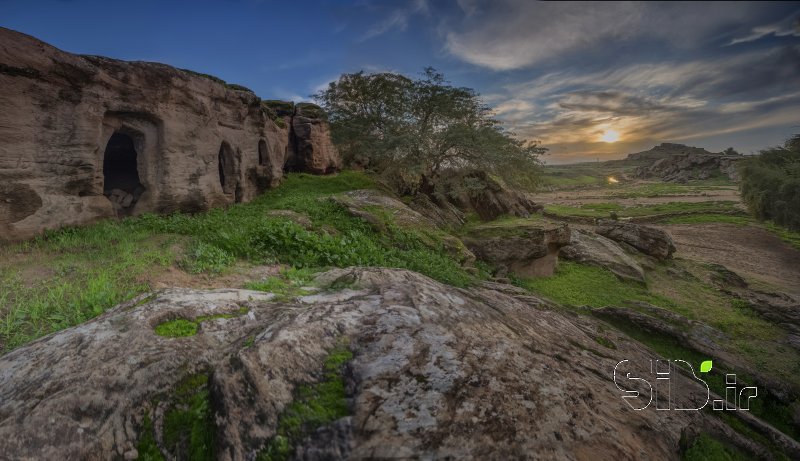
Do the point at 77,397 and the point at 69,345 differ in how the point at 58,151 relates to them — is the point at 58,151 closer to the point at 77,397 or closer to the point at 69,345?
the point at 69,345

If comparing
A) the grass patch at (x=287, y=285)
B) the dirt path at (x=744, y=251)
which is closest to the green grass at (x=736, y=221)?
the dirt path at (x=744, y=251)

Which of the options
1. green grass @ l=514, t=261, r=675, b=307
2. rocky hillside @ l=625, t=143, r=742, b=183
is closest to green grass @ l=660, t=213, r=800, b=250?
green grass @ l=514, t=261, r=675, b=307

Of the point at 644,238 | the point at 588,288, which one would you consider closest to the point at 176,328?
the point at 588,288

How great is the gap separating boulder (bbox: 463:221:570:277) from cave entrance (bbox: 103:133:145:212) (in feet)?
56.9

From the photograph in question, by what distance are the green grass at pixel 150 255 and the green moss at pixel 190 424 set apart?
13.5 ft

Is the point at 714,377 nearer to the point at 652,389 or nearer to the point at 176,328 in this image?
the point at 652,389

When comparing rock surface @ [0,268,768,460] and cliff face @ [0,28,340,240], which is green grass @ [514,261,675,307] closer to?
rock surface @ [0,268,768,460]

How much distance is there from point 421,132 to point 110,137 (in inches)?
627

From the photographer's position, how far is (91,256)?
9430 mm

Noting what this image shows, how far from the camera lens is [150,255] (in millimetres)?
9352

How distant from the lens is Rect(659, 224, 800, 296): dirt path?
2247 centimetres

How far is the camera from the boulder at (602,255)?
62.7ft

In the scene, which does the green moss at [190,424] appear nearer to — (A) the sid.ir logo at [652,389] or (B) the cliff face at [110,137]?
(A) the sid.ir logo at [652,389]

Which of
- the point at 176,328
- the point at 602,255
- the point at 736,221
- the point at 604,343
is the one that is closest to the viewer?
the point at 176,328
